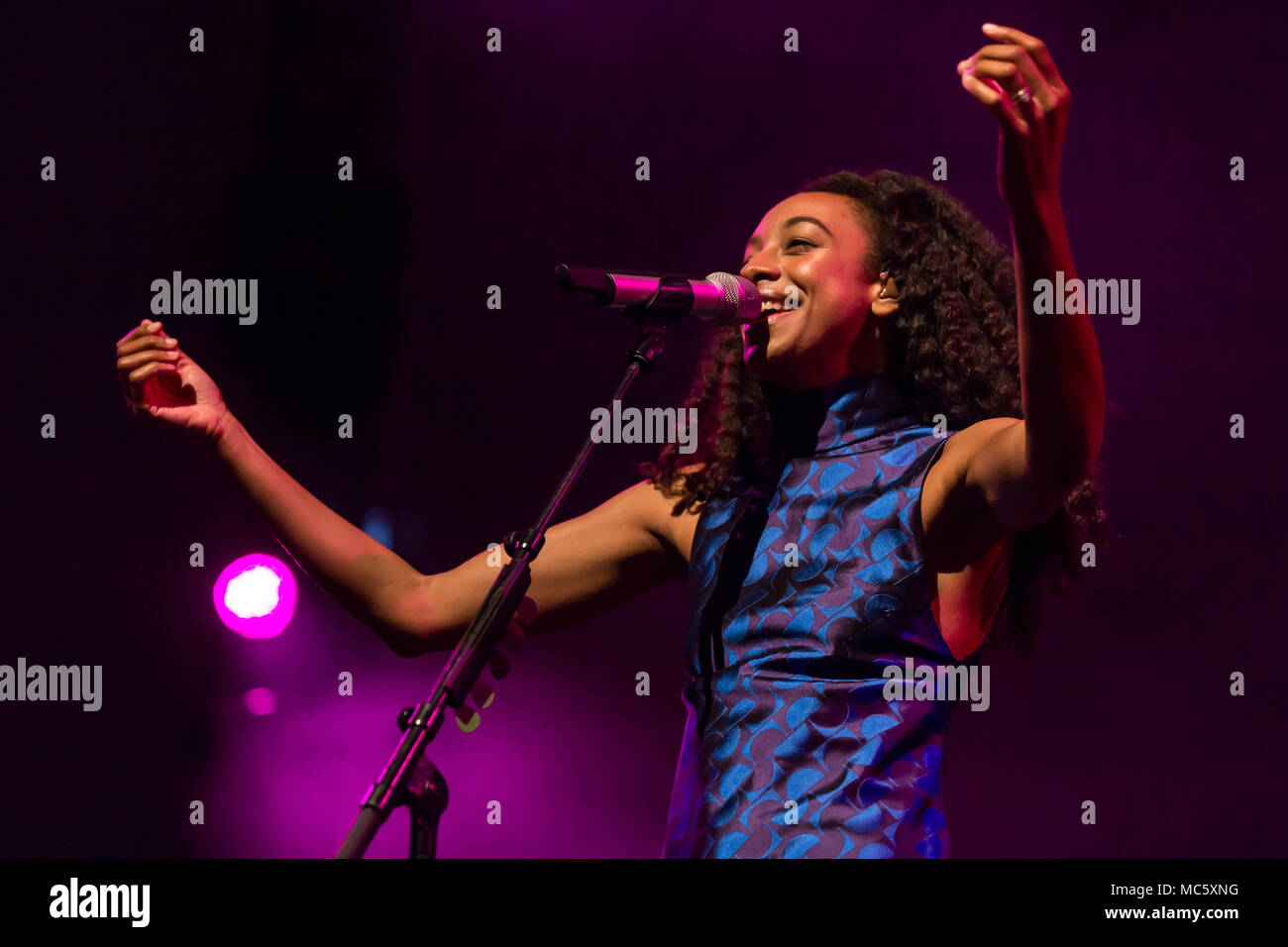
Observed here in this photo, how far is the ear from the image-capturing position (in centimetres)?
216

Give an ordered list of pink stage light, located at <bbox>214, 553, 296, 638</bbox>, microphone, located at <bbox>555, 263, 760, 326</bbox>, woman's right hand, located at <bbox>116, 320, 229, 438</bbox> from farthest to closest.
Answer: pink stage light, located at <bbox>214, 553, 296, 638</bbox> → woman's right hand, located at <bbox>116, 320, 229, 438</bbox> → microphone, located at <bbox>555, 263, 760, 326</bbox>

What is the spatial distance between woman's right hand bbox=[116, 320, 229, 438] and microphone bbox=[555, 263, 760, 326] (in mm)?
695

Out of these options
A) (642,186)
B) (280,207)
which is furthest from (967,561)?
(280,207)

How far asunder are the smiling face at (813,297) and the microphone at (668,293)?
13 cm

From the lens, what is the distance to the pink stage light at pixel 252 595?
3.41m

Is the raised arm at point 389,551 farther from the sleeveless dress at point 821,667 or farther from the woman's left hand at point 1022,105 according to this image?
the woman's left hand at point 1022,105

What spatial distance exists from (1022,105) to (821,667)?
2.75ft

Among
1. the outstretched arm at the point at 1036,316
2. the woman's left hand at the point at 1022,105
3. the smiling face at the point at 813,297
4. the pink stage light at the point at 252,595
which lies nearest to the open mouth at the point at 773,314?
the smiling face at the point at 813,297

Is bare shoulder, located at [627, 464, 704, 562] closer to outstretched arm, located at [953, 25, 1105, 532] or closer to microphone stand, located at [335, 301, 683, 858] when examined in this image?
microphone stand, located at [335, 301, 683, 858]

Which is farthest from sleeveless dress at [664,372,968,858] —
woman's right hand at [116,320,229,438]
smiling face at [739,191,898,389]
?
woman's right hand at [116,320,229,438]

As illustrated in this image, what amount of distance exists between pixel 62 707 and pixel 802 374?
244cm

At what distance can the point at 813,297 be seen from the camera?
2.07 meters
